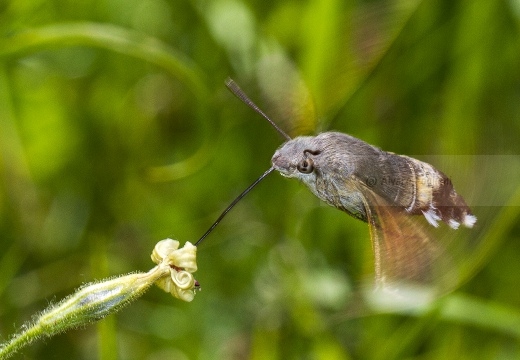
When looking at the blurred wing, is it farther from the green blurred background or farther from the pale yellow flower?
the green blurred background

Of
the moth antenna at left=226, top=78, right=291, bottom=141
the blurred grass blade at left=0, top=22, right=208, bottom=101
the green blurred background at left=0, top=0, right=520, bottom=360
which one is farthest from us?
the green blurred background at left=0, top=0, right=520, bottom=360

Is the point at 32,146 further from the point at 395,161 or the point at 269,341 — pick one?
the point at 395,161

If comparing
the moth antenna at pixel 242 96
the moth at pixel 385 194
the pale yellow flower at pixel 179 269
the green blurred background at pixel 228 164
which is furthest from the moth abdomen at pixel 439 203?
the green blurred background at pixel 228 164

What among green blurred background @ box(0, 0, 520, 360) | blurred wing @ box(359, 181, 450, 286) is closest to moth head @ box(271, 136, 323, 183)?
blurred wing @ box(359, 181, 450, 286)

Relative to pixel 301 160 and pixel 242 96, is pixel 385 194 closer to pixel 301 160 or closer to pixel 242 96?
pixel 301 160

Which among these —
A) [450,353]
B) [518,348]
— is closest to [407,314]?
[450,353]

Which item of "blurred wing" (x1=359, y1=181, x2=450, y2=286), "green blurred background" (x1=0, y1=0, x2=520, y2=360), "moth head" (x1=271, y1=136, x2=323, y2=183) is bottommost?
"green blurred background" (x1=0, y1=0, x2=520, y2=360)

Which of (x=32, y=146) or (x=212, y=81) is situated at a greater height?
(x=212, y=81)
